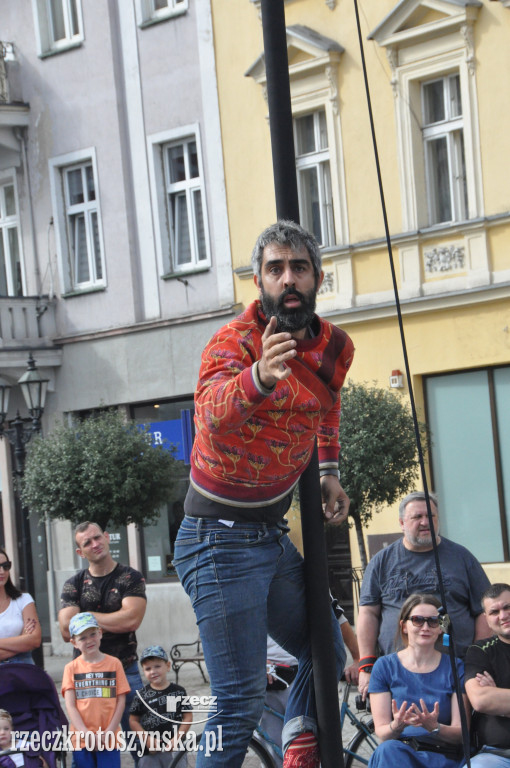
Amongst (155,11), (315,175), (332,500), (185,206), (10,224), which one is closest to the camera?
(332,500)

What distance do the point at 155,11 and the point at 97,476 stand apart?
747 centimetres

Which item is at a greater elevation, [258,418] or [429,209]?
[429,209]

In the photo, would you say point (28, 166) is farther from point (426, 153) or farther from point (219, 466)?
point (219, 466)

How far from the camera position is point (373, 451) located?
41.6ft

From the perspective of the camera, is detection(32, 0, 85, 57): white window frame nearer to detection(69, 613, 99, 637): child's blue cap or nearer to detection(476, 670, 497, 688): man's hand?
detection(69, 613, 99, 637): child's blue cap

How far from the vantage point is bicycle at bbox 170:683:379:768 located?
6.43 m

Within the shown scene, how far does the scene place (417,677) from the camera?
21.2ft

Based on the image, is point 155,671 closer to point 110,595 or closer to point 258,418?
point 110,595

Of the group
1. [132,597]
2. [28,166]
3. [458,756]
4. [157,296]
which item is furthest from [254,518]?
[28,166]

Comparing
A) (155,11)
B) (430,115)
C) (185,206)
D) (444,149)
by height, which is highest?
(155,11)

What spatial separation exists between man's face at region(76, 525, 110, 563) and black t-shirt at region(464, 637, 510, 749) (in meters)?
2.95

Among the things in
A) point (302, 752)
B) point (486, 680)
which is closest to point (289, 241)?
point (302, 752)

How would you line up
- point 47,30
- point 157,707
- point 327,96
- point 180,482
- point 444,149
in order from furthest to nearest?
point 47,30 → point 180,482 → point 327,96 → point 444,149 → point 157,707
